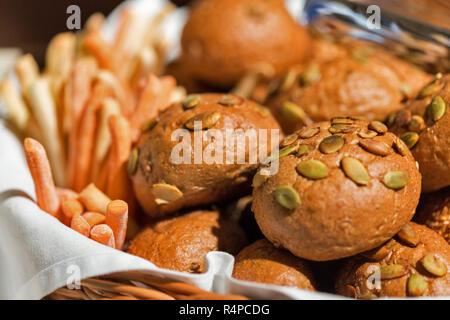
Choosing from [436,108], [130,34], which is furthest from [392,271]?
[130,34]

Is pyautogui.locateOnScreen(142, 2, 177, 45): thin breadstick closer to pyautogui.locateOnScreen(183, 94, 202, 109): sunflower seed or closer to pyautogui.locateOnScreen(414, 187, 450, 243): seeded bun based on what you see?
pyautogui.locateOnScreen(183, 94, 202, 109): sunflower seed

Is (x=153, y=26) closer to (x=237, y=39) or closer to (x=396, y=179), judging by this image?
(x=237, y=39)

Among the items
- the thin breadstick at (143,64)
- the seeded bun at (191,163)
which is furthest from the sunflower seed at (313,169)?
the thin breadstick at (143,64)

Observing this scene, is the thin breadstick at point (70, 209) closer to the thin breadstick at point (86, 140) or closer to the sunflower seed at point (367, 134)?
the thin breadstick at point (86, 140)

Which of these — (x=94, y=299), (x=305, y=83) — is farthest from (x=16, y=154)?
(x=305, y=83)

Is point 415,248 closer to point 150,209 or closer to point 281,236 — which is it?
point 281,236
